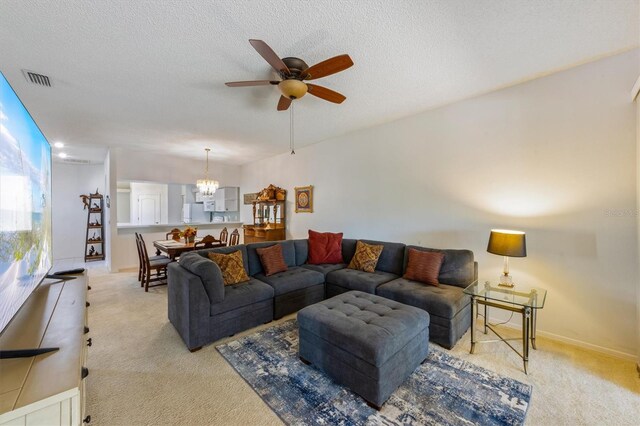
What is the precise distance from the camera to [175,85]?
2787mm

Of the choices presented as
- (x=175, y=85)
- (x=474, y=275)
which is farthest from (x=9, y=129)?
(x=474, y=275)

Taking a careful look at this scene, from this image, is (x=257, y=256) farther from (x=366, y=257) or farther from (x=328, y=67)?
(x=328, y=67)

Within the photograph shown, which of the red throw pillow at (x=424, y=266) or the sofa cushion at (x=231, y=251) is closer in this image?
the red throw pillow at (x=424, y=266)

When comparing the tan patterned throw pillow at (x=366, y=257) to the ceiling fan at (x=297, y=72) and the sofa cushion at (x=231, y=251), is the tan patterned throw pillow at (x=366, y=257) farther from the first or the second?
the ceiling fan at (x=297, y=72)

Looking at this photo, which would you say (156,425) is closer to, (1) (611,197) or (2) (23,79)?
(2) (23,79)

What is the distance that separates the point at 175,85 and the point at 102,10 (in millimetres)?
1042

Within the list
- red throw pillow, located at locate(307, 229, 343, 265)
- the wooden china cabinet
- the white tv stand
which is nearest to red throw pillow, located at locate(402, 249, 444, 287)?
red throw pillow, located at locate(307, 229, 343, 265)

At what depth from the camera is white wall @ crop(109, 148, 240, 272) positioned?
5516mm

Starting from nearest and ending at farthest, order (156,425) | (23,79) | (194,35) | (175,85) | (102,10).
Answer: (156,425)
(102,10)
(194,35)
(23,79)
(175,85)

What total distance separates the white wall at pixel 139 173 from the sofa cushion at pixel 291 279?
411cm

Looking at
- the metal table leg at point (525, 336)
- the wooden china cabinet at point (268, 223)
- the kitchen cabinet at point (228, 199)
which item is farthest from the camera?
the kitchen cabinet at point (228, 199)

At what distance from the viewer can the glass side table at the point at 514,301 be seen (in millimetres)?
2156

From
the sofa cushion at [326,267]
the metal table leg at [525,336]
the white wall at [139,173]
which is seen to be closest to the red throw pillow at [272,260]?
the sofa cushion at [326,267]

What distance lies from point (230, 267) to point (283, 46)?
2335 mm
